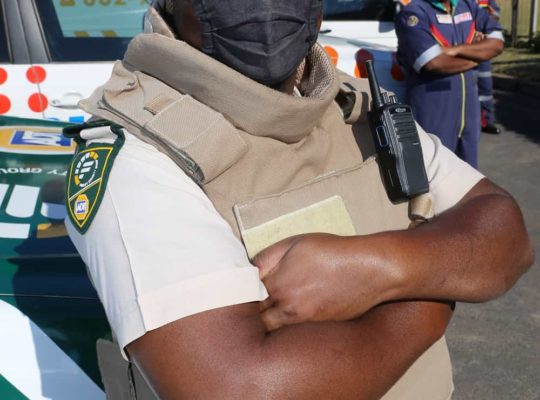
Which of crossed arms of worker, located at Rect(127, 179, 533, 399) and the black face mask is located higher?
the black face mask

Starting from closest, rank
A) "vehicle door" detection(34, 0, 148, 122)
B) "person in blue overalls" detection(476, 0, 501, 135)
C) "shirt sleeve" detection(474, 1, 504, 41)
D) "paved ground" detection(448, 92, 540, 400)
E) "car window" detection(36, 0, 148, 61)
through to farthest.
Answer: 1. "paved ground" detection(448, 92, 540, 400)
2. "vehicle door" detection(34, 0, 148, 122)
3. "car window" detection(36, 0, 148, 61)
4. "shirt sleeve" detection(474, 1, 504, 41)
5. "person in blue overalls" detection(476, 0, 501, 135)

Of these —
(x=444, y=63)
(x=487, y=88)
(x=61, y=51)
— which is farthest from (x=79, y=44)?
A: (x=487, y=88)

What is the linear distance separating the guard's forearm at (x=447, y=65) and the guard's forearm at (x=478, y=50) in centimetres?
3

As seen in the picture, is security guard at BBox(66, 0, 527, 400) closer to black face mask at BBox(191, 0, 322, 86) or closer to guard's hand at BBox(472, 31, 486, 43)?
black face mask at BBox(191, 0, 322, 86)

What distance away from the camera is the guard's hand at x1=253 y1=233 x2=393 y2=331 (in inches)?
43.7

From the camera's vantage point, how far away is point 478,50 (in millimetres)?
4402

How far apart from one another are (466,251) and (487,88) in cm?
614

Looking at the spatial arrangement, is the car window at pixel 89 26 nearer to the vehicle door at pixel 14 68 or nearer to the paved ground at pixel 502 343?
the vehicle door at pixel 14 68

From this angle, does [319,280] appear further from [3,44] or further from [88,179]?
[3,44]

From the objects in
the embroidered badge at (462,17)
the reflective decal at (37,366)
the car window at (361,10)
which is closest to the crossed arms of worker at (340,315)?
the reflective decal at (37,366)

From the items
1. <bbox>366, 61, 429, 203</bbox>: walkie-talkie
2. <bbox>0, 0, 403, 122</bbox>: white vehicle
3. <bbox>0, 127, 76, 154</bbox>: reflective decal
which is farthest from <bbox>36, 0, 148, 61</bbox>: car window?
<bbox>366, 61, 429, 203</bbox>: walkie-talkie

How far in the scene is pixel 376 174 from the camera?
1342mm

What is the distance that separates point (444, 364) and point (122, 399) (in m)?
0.62

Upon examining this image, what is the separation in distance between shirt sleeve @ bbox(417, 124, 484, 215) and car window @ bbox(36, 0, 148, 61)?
→ 2.41 metres
